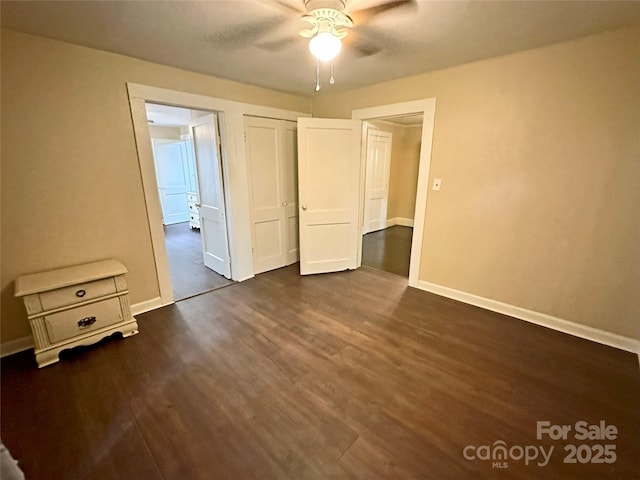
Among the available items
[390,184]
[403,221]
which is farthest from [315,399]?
[403,221]

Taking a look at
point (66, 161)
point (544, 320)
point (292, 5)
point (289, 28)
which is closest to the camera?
point (292, 5)

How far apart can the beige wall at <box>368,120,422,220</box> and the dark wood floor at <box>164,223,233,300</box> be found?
165 inches

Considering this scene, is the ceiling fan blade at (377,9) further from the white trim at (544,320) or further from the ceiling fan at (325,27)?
the white trim at (544,320)

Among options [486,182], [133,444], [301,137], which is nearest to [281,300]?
[133,444]

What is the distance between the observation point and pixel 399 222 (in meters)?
6.75

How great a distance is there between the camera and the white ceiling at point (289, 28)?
1655 millimetres

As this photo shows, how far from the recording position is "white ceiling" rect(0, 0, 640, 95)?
5.43ft

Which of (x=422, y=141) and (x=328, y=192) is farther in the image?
(x=328, y=192)

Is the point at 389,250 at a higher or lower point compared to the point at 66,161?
lower

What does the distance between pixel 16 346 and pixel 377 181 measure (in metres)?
5.53

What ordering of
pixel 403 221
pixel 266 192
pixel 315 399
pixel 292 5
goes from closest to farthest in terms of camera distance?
pixel 292 5 → pixel 315 399 → pixel 266 192 → pixel 403 221

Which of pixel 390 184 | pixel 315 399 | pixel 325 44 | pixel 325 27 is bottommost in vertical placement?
pixel 315 399

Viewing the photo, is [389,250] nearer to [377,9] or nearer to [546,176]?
[546,176]

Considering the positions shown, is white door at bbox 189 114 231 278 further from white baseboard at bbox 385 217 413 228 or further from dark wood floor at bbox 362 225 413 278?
white baseboard at bbox 385 217 413 228
